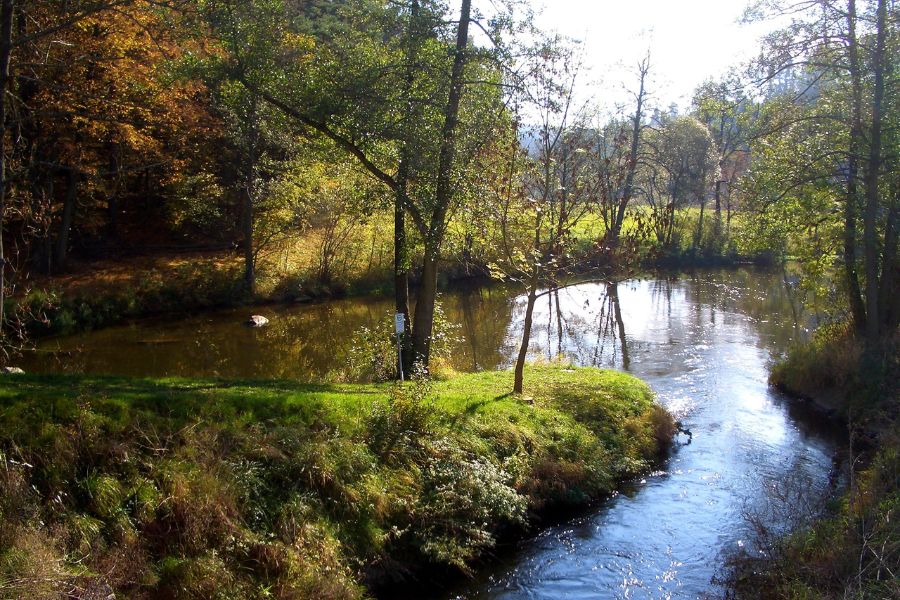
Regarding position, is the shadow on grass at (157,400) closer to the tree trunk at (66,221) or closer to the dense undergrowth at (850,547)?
the dense undergrowth at (850,547)

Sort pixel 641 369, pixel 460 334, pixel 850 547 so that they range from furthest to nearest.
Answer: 1. pixel 460 334
2. pixel 641 369
3. pixel 850 547

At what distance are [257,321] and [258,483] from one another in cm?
1788

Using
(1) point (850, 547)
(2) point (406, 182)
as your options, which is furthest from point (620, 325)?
(1) point (850, 547)

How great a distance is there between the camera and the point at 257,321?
82.1 feet

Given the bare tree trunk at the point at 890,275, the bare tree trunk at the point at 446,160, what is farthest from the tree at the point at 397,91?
the bare tree trunk at the point at 890,275

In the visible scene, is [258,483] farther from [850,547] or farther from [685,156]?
[685,156]

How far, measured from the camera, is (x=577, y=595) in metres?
8.14

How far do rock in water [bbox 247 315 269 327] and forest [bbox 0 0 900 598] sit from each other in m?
3.66

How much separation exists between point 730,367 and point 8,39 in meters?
17.8

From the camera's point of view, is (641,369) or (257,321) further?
(257,321)

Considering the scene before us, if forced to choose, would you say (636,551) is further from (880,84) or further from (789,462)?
(880,84)

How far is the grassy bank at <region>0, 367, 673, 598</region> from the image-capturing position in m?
6.56

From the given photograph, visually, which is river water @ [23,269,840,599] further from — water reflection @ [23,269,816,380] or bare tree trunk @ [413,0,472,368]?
bare tree trunk @ [413,0,472,368]

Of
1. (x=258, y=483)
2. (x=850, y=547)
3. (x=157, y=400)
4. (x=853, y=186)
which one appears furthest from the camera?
(x=853, y=186)
